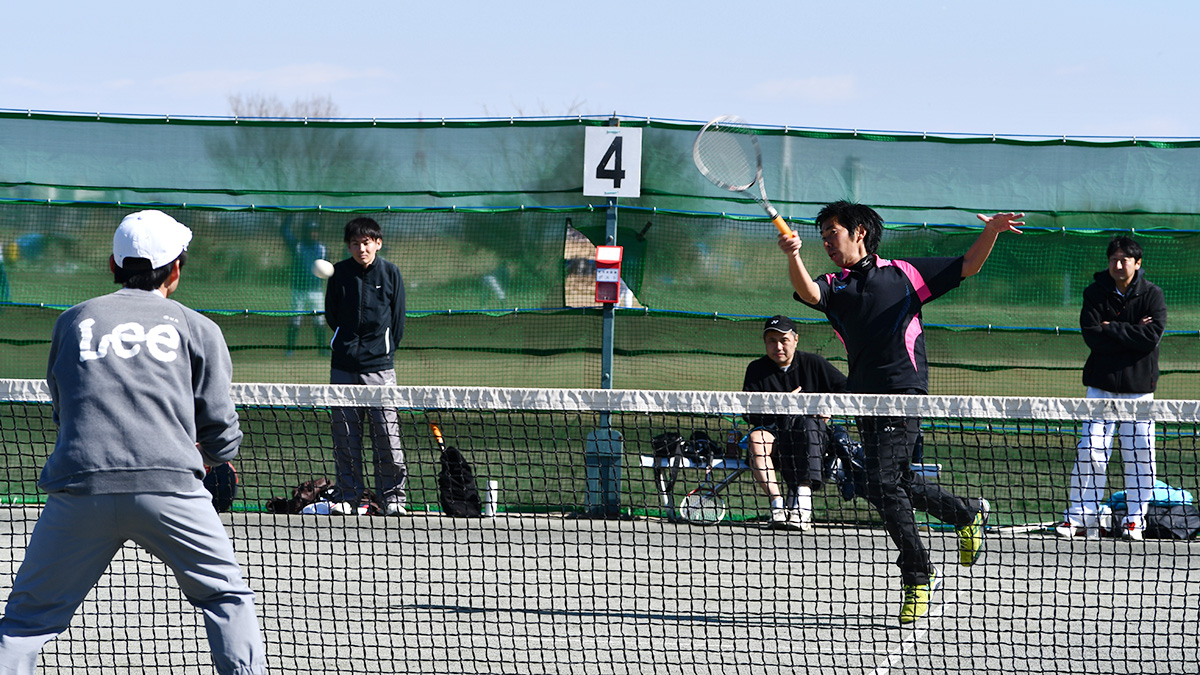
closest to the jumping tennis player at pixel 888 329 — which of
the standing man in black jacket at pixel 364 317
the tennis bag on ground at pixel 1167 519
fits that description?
the tennis bag on ground at pixel 1167 519

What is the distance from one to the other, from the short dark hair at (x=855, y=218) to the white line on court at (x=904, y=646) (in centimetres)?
162

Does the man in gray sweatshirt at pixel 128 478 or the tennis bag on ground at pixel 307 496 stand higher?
the man in gray sweatshirt at pixel 128 478

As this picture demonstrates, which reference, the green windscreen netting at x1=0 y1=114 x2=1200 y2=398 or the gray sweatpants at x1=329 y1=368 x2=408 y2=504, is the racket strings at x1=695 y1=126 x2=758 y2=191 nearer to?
the green windscreen netting at x1=0 y1=114 x2=1200 y2=398

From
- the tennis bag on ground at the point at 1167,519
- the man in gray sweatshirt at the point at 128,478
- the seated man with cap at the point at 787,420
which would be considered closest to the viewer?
the man in gray sweatshirt at the point at 128,478

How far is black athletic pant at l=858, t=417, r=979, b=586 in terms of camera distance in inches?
197

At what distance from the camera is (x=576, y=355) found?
805 cm

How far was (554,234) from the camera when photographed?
804 centimetres

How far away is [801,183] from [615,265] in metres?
1.36

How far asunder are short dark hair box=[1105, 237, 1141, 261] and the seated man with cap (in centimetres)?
176

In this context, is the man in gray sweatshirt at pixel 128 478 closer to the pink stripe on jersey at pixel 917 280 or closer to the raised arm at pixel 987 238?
the pink stripe on jersey at pixel 917 280

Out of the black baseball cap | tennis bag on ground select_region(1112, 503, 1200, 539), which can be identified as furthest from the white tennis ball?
tennis bag on ground select_region(1112, 503, 1200, 539)

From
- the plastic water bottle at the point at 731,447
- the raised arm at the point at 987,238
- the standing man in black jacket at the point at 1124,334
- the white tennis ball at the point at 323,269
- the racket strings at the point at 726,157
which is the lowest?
the plastic water bottle at the point at 731,447

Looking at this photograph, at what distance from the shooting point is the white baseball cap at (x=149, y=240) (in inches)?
132

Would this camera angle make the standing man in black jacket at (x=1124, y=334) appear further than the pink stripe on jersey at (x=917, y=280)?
Yes
